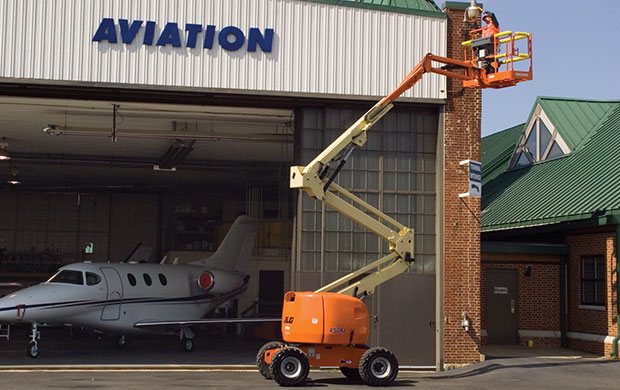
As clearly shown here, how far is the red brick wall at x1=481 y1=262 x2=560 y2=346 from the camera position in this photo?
28.0m

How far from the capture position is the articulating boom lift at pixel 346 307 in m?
17.7

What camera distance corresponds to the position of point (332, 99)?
22.0m

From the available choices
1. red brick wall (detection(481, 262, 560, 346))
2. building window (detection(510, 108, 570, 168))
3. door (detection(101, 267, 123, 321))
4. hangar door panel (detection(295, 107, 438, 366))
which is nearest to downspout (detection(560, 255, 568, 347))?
red brick wall (detection(481, 262, 560, 346))

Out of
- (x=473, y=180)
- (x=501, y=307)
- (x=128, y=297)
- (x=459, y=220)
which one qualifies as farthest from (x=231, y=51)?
(x=501, y=307)

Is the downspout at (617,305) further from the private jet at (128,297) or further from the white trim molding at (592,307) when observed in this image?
the private jet at (128,297)

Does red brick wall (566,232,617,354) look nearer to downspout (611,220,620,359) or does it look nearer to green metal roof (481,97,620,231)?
downspout (611,220,620,359)

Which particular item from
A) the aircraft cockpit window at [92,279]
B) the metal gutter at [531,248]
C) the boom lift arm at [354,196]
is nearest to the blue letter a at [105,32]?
the boom lift arm at [354,196]

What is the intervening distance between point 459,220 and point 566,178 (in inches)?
324

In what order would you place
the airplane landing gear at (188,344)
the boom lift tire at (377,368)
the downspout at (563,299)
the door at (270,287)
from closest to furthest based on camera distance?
the boom lift tire at (377,368), the airplane landing gear at (188,344), the downspout at (563,299), the door at (270,287)

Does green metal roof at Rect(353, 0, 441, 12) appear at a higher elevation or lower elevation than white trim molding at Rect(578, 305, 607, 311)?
higher

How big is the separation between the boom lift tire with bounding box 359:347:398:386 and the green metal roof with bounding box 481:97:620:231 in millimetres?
9580

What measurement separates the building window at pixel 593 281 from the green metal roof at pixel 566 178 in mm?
1842

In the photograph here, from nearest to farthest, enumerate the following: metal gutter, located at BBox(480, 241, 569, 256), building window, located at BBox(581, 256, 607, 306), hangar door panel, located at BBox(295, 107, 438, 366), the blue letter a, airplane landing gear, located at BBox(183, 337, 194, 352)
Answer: the blue letter a, hangar door panel, located at BBox(295, 107, 438, 366), building window, located at BBox(581, 256, 607, 306), airplane landing gear, located at BBox(183, 337, 194, 352), metal gutter, located at BBox(480, 241, 569, 256)

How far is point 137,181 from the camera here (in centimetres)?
4350
